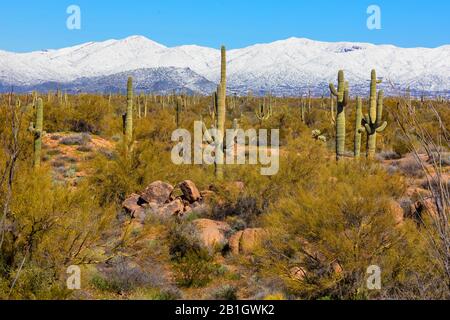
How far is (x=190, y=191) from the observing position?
567 inches

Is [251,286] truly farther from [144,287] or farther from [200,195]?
[200,195]

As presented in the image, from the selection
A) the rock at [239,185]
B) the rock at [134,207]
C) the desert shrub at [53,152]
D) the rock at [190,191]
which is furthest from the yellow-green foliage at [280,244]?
the desert shrub at [53,152]

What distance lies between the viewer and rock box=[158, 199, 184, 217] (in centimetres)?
1289

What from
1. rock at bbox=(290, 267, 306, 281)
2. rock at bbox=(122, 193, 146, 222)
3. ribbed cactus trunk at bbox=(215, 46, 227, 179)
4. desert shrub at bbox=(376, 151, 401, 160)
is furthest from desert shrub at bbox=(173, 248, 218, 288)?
desert shrub at bbox=(376, 151, 401, 160)

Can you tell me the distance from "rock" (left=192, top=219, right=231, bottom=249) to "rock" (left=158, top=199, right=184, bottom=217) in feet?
3.74

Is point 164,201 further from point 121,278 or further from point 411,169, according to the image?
point 411,169

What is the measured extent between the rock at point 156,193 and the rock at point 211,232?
6.67ft

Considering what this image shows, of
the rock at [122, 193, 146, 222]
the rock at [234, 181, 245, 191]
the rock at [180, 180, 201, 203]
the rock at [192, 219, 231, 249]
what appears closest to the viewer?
the rock at [192, 219, 231, 249]

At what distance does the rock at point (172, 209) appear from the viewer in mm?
12892

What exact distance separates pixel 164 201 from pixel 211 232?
2.88 metres

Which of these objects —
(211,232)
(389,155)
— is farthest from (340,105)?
(389,155)

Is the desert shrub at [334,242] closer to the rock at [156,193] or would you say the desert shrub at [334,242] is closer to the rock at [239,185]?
the rock at [239,185]

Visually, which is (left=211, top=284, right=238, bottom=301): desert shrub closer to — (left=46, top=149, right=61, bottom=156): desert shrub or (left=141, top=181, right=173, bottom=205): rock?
(left=141, top=181, right=173, bottom=205): rock
